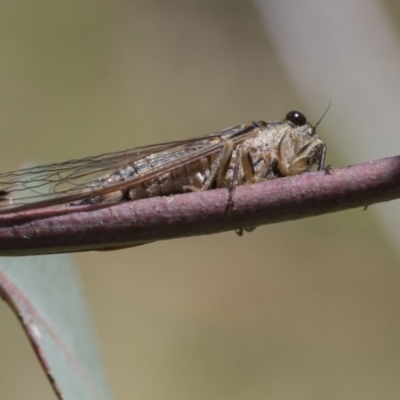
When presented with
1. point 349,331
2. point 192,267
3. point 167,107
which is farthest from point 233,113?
point 349,331

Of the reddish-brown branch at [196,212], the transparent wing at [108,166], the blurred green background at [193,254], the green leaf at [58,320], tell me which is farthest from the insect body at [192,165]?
the blurred green background at [193,254]

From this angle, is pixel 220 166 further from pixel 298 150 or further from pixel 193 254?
pixel 193 254

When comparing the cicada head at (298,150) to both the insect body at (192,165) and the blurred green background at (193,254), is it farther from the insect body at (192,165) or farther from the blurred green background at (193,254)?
the blurred green background at (193,254)

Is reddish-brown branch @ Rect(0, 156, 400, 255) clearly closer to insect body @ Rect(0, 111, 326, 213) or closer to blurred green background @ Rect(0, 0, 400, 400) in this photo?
insect body @ Rect(0, 111, 326, 213)

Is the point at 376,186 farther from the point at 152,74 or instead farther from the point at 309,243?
the point at 152,74

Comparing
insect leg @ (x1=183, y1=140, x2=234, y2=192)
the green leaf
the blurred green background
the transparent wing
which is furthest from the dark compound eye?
the blurred green background

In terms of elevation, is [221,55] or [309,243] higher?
[221,55]
